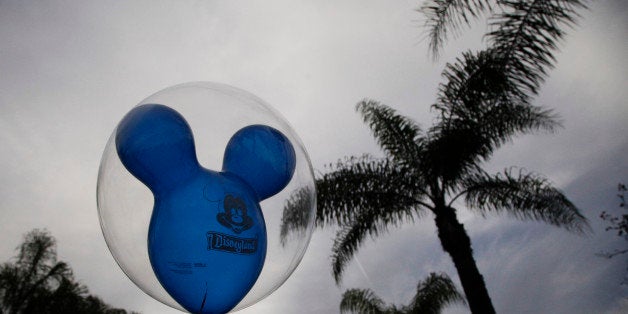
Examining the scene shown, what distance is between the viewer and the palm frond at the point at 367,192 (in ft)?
21.2

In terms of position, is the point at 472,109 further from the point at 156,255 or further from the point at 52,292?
the point at 52,292

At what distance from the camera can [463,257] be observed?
5809 mm

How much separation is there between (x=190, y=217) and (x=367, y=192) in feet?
17.4

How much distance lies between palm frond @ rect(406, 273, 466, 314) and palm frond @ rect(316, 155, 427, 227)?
560 cm

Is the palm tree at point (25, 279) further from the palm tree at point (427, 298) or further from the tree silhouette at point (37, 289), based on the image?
the palm tree at point (427, 298)

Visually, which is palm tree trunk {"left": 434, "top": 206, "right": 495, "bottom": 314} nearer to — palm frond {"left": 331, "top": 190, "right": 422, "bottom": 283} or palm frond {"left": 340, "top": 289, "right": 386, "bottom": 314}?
palm frond {"left": 331, "top": 190, "right": 422, "bottom": 283}

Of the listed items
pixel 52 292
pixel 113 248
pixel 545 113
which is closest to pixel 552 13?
pixel 545 113

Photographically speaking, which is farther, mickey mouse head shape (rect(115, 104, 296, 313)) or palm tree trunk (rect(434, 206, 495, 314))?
palm tree trunk (rect(434, 206, 495, 314))

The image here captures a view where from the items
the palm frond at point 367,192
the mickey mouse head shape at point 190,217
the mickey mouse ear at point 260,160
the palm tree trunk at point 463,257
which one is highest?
the palm frond at point 367,192

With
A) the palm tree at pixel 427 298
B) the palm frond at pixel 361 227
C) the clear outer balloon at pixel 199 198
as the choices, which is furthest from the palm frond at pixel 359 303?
the clear outer balloon at pixel 199 198

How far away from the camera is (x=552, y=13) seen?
12.3 feet

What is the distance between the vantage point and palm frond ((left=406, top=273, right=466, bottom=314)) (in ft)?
35.2

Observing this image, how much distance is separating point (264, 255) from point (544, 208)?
6408mm

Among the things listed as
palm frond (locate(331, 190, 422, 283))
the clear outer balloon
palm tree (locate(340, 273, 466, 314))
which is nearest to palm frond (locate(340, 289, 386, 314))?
palm tree (locate(340, 273, 466, 314))
